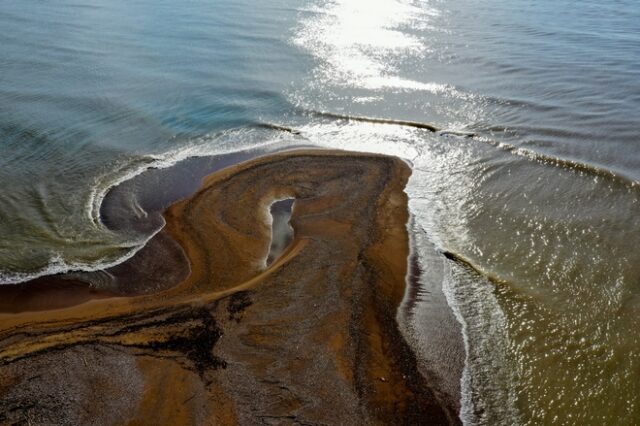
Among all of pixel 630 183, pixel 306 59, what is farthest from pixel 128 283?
pixel 306 59

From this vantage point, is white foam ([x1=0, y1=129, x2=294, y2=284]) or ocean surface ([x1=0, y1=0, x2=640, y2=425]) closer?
ocean surface ([x1=0, y1=0, x2=640, y2=425])

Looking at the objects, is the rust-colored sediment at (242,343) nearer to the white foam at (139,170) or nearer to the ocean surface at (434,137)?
the ocean surface at (434,137)

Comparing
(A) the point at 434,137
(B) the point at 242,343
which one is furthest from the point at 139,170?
(A) the point at 434,137

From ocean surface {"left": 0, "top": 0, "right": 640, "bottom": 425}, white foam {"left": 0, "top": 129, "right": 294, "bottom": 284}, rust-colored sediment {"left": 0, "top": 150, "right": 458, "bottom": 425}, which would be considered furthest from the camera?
white foam {"left": 0, "top": 129, "right": 294, "bottom": 284}

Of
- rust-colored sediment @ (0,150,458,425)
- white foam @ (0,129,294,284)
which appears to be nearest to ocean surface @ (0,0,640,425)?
white foam @ (0,129,294,284)

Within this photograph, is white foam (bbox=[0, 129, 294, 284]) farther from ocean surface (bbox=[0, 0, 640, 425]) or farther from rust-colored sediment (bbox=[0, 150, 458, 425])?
rust-colored sediment (bbox=[0, 150, 458, 425])

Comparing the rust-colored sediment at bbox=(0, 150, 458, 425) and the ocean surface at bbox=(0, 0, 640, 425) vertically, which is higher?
the ocean surface at bbox=(0, 0, 640, 425)

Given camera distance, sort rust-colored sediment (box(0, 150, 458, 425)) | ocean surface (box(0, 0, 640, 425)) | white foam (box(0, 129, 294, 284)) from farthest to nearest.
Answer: white foam (box(0, 129, 294, 284)), ocean surface (box(0, 0, 640, 425)), rust-colored sediment (box(0, 150, 458, 425))
